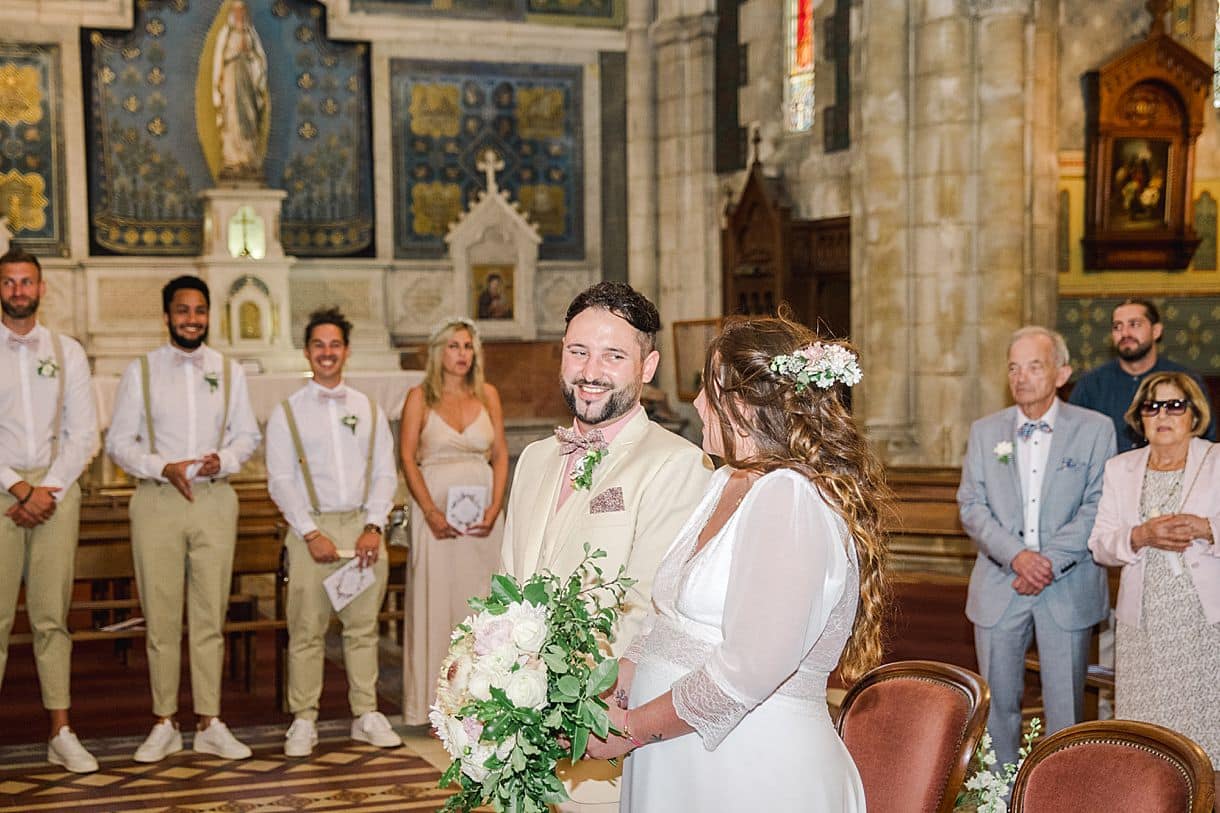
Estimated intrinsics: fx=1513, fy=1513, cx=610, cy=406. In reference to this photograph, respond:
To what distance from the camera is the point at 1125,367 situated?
6812mm

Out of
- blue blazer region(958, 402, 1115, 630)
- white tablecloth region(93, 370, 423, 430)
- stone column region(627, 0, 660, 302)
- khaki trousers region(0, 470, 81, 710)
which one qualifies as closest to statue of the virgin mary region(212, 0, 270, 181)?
white tablecloth region(93, 370, 423, 430)

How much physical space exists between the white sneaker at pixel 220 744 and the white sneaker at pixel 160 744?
0.09 metres

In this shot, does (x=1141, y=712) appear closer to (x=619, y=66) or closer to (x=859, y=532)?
(x=859, y=532)

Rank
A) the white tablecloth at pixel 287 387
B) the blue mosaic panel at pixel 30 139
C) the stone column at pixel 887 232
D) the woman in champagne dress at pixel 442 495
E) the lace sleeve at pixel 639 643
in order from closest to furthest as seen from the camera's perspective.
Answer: the lace sleeve at pixel 639 643, the woman in champagne dress at pixel 442 495, the stone column at pixel 887 232, the white tablecloth at pixel 287 387, the blue mosaic panel at pixel 30 139

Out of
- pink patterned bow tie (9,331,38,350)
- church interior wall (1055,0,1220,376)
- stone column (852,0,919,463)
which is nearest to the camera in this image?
pink patterned bow tie (9,331,38,350)

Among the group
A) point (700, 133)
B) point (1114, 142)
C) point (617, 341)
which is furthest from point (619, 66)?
point (617, 341)

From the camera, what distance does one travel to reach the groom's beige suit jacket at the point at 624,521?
10.9ft

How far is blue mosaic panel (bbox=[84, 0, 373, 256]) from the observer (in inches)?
521

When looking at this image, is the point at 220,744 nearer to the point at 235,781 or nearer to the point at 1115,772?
the point at 235,781

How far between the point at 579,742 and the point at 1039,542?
129 inches

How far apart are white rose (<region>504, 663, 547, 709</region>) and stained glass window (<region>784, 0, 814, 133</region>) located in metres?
11.0

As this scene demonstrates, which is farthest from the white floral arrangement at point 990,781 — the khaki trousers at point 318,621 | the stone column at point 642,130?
the stone column at point 642,130

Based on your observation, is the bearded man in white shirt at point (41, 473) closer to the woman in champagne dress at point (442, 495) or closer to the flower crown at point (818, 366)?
the woman in champagne dress at point (442, 495)

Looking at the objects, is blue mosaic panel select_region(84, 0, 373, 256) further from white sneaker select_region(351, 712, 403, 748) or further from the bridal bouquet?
the bridal bouquet
